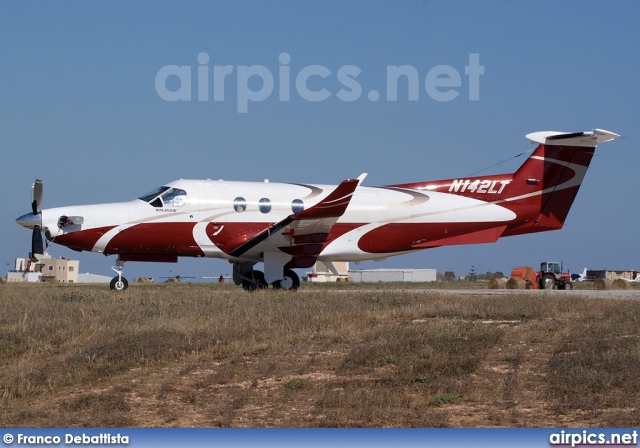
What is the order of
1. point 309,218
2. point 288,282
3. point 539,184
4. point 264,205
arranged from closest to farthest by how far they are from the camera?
point 309,218 → point 288,282 → point 264,205 → point 539,184

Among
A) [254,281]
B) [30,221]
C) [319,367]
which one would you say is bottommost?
[319,367]

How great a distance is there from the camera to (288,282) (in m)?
24.9

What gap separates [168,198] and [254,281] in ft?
13.2

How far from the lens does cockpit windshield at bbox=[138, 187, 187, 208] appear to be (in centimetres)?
2462

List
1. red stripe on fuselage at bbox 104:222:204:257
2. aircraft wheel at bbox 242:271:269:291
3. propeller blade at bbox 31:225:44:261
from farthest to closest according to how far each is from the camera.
Result: aircraft wheel at bbox 242:271:269:291, red stripe on fuselage at bbox 104:222:204:257, propeller blade at bbox 31:225:44:261

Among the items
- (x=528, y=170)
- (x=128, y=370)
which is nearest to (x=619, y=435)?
(x=128, y=370)

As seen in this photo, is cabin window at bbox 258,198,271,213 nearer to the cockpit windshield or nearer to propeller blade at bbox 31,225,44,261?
the cockpit windshield

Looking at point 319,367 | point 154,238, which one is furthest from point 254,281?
point 319,367

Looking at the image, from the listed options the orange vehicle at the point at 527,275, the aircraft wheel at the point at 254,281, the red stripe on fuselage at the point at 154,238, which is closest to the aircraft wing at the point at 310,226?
the red stripe on fuselage at the point at 154,238

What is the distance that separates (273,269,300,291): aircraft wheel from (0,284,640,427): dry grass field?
742cm

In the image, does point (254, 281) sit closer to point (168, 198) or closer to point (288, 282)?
point (288, 282)

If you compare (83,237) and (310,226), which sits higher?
(310,226)

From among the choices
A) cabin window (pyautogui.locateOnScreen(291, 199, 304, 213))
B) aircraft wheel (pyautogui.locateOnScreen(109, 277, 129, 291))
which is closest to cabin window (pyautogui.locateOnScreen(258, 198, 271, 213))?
cabin window (pyautogui.locateOnScreen(291, 199, 304, 213))

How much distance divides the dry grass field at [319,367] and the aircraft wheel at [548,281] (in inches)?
957
